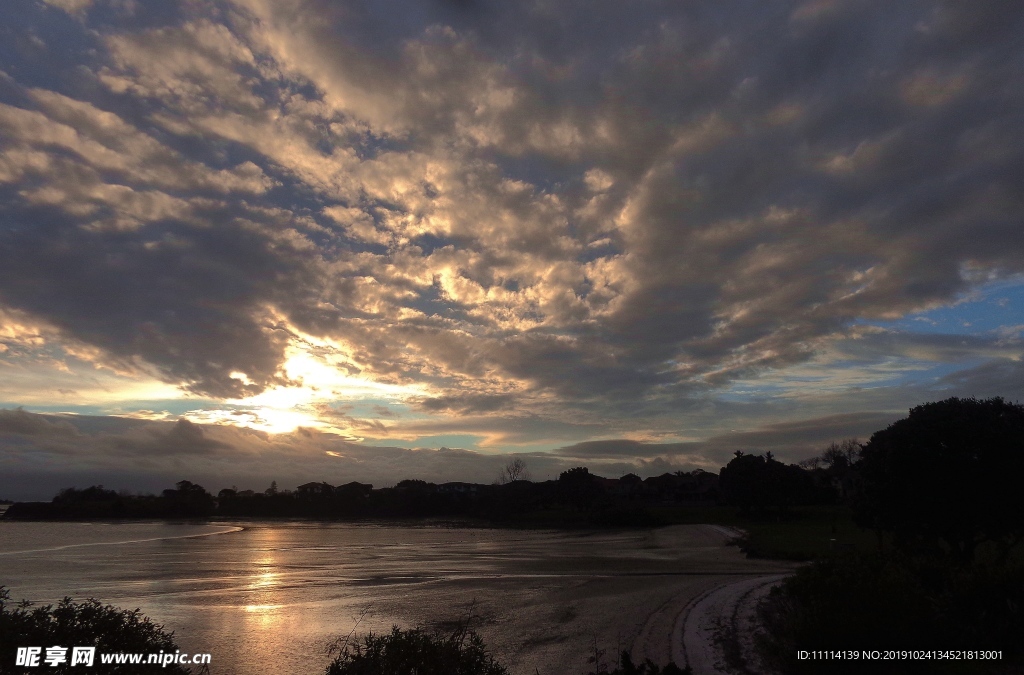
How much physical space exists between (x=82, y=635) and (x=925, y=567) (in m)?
17.6

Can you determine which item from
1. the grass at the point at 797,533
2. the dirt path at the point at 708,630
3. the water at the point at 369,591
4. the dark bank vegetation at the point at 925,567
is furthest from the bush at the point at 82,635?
the grass at the point at 797,533

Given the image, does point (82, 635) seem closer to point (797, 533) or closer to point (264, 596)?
point (264, 596)

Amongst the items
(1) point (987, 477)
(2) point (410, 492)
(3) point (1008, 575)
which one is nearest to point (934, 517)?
(1) point (987, 477)

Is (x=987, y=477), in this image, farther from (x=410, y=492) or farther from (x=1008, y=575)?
(x=410, y=492)

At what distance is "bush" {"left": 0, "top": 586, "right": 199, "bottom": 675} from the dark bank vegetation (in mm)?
12147

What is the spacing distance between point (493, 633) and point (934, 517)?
1543cm

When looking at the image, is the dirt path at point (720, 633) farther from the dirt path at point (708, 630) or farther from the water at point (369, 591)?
the water at point (369, 591)

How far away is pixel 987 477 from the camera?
1923cm

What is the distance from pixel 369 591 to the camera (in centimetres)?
3067

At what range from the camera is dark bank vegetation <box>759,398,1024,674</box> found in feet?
38.5

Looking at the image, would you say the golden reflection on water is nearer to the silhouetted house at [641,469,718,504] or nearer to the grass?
the grass

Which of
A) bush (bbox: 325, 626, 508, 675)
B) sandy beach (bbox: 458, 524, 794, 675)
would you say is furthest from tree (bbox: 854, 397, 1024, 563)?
bush (bbox: 325, 626, 508, 675)

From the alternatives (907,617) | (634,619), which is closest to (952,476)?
(907,617)

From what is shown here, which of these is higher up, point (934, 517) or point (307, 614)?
point (934, 517)
